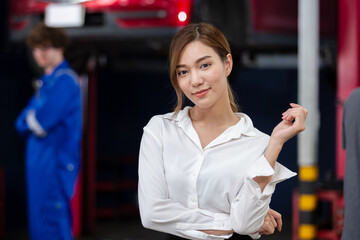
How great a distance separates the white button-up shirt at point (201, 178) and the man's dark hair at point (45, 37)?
5.30ft

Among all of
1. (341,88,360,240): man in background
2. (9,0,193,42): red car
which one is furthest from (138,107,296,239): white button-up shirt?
(9,0,193,42): red car

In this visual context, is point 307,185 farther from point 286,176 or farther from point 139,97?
point 139,97

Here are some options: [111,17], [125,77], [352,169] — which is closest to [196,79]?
[352,169]

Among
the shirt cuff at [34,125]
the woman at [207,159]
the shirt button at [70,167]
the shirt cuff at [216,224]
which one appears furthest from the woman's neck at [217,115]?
the shirt button at [70,167]

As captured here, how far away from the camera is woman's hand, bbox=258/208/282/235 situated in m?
0.86

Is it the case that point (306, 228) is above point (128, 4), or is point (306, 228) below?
below

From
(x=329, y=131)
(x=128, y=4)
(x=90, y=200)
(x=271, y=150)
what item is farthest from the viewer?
(x=329, y=131)

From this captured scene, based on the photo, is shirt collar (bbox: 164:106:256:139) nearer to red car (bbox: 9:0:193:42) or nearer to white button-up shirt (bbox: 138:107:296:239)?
white button-up shirt (bbox: 138:107:296:239)

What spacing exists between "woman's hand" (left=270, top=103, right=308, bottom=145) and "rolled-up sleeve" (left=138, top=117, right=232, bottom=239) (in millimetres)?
149

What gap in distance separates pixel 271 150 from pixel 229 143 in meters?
0.08

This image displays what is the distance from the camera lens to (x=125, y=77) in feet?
18.1

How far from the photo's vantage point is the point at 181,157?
0.89 meters

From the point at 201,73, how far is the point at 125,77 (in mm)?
4704

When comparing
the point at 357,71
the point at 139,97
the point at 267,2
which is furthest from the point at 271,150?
the point at 139,97
